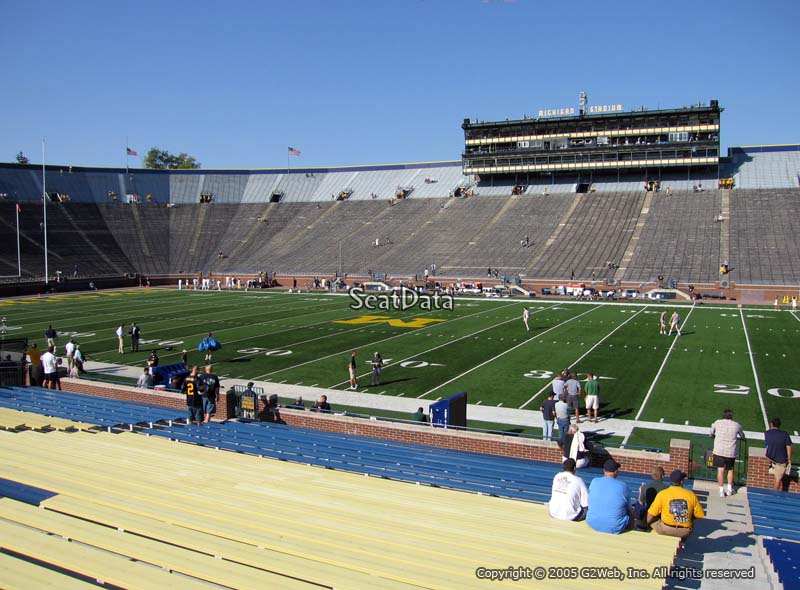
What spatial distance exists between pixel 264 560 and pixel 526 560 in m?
2.15

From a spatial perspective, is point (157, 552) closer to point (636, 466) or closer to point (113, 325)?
point (636, 466)

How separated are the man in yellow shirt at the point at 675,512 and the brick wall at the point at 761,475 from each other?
359 centimetres

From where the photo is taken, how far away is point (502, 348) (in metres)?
26.4

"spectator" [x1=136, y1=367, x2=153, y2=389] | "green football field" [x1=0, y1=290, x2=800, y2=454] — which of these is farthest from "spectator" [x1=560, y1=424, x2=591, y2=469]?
"spectator" [x1=136, y1=367, x2=153, y2=389]

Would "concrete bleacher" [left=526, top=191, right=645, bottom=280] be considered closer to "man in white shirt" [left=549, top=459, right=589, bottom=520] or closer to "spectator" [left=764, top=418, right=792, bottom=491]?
"spectator" [left=764, top=418, right=792, bottom=491]

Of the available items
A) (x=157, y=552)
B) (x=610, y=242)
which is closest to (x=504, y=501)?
(x=157, y=552)

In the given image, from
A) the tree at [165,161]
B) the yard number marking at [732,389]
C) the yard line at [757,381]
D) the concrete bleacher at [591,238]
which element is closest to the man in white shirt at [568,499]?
the yard line at [757,381]

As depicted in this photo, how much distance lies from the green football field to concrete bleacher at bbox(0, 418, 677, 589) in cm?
942

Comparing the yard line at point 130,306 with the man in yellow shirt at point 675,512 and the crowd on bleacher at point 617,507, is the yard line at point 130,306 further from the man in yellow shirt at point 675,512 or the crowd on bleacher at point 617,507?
the man in yellow shirt at point 675,512

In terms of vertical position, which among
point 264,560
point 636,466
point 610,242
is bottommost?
point 636,466

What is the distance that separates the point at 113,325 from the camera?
34.6m

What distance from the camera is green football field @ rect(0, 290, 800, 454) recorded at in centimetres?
1872

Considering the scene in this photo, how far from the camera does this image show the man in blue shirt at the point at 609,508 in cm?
639

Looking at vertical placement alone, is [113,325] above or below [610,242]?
below
